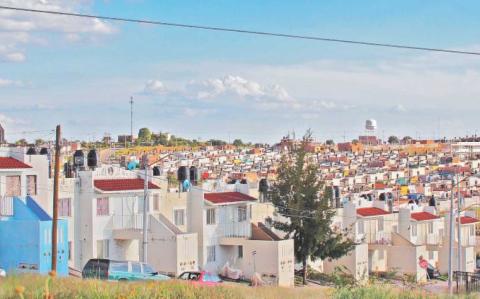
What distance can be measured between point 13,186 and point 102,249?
20.9ft

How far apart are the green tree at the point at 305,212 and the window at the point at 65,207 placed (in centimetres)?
1322

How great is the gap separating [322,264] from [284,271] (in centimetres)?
948

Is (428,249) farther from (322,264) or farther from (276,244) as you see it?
(276,244)

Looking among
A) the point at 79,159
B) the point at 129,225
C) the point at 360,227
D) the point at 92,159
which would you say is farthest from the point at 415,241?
the point at 92,159

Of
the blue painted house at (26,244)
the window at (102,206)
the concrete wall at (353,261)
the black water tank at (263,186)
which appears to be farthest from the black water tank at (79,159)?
the concrete wall at (353,261)

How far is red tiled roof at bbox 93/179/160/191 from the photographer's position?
46.4 m

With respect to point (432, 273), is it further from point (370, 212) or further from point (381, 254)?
point (370, 212)

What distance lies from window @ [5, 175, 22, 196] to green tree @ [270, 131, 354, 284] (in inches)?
657

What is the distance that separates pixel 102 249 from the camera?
151 feet

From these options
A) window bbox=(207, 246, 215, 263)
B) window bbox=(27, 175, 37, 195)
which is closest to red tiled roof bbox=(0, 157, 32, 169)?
window bbox=(27, 175, 37, 195)

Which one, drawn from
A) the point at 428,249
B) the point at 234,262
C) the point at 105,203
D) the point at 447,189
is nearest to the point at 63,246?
the point at 105,203

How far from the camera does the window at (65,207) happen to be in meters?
44.4

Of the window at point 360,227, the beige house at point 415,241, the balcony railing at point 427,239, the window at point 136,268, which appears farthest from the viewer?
the balcony railing at point 427,239

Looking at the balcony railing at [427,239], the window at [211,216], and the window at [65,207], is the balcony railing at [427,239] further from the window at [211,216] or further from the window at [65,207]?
the window at [65,207]
